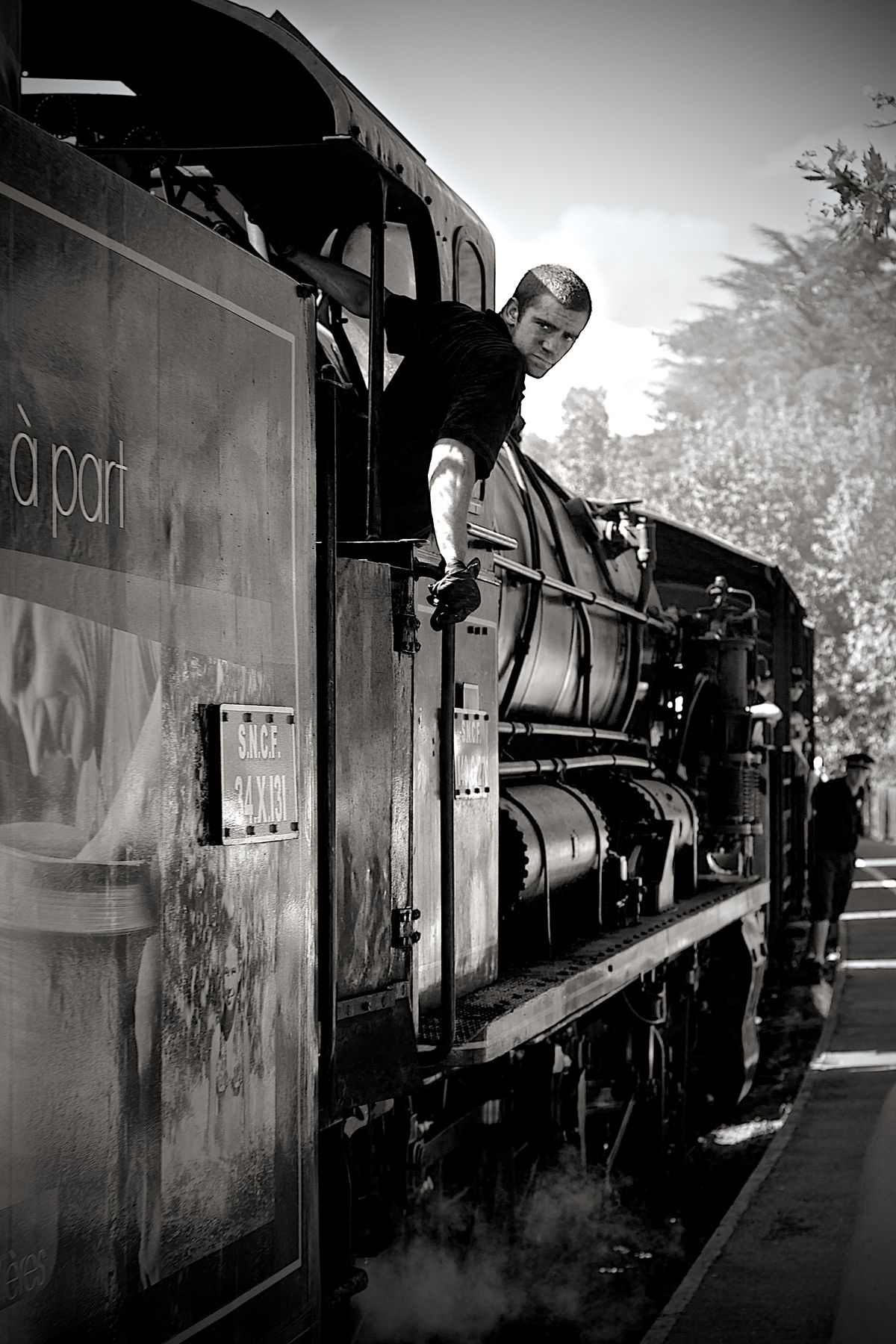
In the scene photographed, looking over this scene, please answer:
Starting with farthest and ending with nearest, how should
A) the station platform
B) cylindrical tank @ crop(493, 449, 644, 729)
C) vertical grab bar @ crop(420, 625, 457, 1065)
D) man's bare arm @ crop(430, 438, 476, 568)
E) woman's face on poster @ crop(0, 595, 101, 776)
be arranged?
cylindrical tank @ crop(493, 449, 644, 729) < the station platform < vertical grab bar @ crop(420, 625, 457, 1065) < man's bare arm @ crop(430, 438, 476, 568) < woman's face on poster @ crop(0, 595, 101, 776)

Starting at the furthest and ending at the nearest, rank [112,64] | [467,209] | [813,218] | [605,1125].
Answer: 1. [813,218]
2. [605,1125]
3. [467,209]
4. [112,64]

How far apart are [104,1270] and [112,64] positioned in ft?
8.34

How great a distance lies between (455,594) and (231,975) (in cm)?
97

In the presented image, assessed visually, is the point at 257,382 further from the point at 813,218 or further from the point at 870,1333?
the point at 813,218

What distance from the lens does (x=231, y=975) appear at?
2.16 meters

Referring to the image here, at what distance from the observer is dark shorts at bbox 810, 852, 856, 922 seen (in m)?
11.2

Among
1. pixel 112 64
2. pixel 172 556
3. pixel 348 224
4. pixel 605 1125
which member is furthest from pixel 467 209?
pixel 605 1125

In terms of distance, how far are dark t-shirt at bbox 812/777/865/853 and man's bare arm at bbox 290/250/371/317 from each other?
9221 millimetres

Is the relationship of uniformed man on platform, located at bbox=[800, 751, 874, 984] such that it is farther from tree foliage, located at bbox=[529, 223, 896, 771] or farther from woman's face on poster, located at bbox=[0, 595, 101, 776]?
tree foliage, located at bbox=[529, 223, 896, 771]

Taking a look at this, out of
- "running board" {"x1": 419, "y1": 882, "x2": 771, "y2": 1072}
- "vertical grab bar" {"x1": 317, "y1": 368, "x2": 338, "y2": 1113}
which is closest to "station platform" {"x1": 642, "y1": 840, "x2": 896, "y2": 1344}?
"running board" {"x1": 419, "y1": 882, "x2": 771, "y2": 1072}

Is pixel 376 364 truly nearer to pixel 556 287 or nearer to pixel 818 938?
pixel 556 287

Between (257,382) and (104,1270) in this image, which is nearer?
(104,1270)

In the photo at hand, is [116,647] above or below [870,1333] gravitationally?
above

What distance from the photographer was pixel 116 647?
189 cm
